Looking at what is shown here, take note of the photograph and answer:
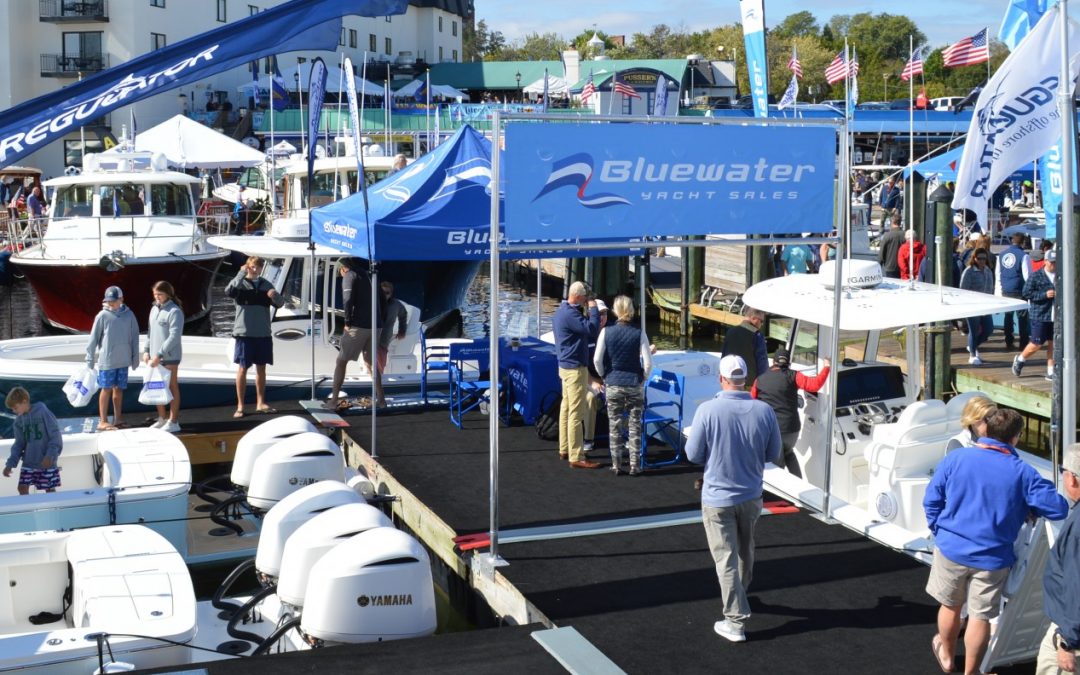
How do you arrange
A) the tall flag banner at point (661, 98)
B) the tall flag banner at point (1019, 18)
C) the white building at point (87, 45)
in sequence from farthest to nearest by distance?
the white building at point (87, 45) < the tall flag banner at point (661, 98) < the tall flag banner at point (1019, 18)

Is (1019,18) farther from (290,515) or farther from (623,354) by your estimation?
(290,515)

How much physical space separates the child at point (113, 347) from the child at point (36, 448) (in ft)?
7.06

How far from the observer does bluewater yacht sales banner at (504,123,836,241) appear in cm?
797

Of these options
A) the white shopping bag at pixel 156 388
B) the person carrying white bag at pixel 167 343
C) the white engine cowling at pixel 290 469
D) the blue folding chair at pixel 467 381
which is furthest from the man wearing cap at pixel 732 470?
the white shopping bag at pixel 156 388

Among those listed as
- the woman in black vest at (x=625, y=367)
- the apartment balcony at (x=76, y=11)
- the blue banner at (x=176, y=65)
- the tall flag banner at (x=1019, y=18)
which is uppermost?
the apartment balcony at (x=76, y=11)

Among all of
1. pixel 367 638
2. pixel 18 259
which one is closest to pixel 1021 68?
pixel 367 638

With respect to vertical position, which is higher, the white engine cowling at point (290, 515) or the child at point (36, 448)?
the child at point (36, 448)

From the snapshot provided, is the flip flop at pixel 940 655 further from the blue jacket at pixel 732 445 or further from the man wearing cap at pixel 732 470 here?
the blue jacket at pixel 732 445

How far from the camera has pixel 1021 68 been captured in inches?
324

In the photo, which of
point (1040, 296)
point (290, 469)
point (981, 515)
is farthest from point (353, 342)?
point (1040, 296)

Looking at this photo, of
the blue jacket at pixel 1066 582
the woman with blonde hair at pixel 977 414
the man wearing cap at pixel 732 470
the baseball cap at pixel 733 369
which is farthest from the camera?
the baseball cap at pixel 733 369

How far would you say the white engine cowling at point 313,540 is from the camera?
796 cm

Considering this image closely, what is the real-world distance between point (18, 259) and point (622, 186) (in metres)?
19.7

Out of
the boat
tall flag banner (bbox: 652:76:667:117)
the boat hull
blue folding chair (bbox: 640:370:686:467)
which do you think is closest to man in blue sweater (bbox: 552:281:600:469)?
blue folding chair (bbox: 640:370:686:467)
